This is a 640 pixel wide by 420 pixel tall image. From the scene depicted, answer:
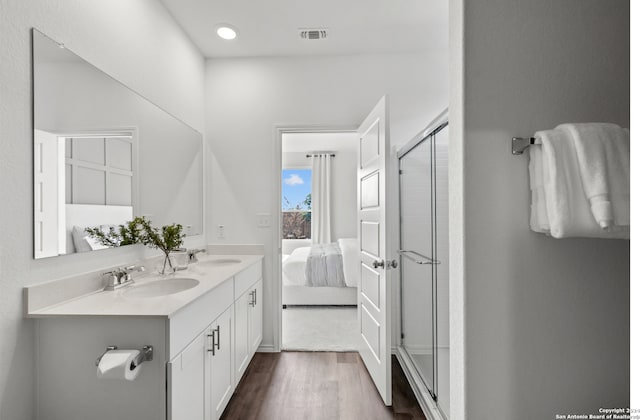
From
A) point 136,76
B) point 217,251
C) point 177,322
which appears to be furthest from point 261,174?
point 177,322

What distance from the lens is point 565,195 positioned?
0.84 metres

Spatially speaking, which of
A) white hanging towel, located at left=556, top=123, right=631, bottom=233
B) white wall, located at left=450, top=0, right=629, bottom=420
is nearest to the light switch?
white wall, located at left=450, top=0, right=629, bottom=420

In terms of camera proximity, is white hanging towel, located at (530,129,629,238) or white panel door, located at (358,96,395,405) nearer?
white hanging towel, located at (530,129,629,238)

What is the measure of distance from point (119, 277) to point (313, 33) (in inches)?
86.2

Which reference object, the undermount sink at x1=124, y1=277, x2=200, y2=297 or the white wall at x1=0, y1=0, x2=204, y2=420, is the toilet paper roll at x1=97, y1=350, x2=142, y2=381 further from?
the undermount sink at x1=124, y1=277, x2=200, y2=297

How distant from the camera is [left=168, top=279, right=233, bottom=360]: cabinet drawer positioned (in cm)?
134

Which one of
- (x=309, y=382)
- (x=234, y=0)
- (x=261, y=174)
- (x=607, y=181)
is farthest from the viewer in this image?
(x=261, y=174)

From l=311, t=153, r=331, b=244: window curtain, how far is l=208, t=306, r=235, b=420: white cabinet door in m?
4.32

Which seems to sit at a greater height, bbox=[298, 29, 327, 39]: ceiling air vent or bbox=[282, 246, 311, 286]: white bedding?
bbox=[298, 29, 327, 39]: ceiling air vent

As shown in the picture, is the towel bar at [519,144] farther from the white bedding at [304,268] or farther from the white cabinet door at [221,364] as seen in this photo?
the white bedding at [304,268]

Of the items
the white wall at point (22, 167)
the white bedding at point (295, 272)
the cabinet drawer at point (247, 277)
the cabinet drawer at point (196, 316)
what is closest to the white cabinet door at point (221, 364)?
the cabinet drawer at point (196, 316)

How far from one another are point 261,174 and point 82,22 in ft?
5.35

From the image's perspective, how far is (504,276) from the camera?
993mm

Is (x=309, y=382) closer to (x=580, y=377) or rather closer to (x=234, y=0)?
(x=580, y=377)
